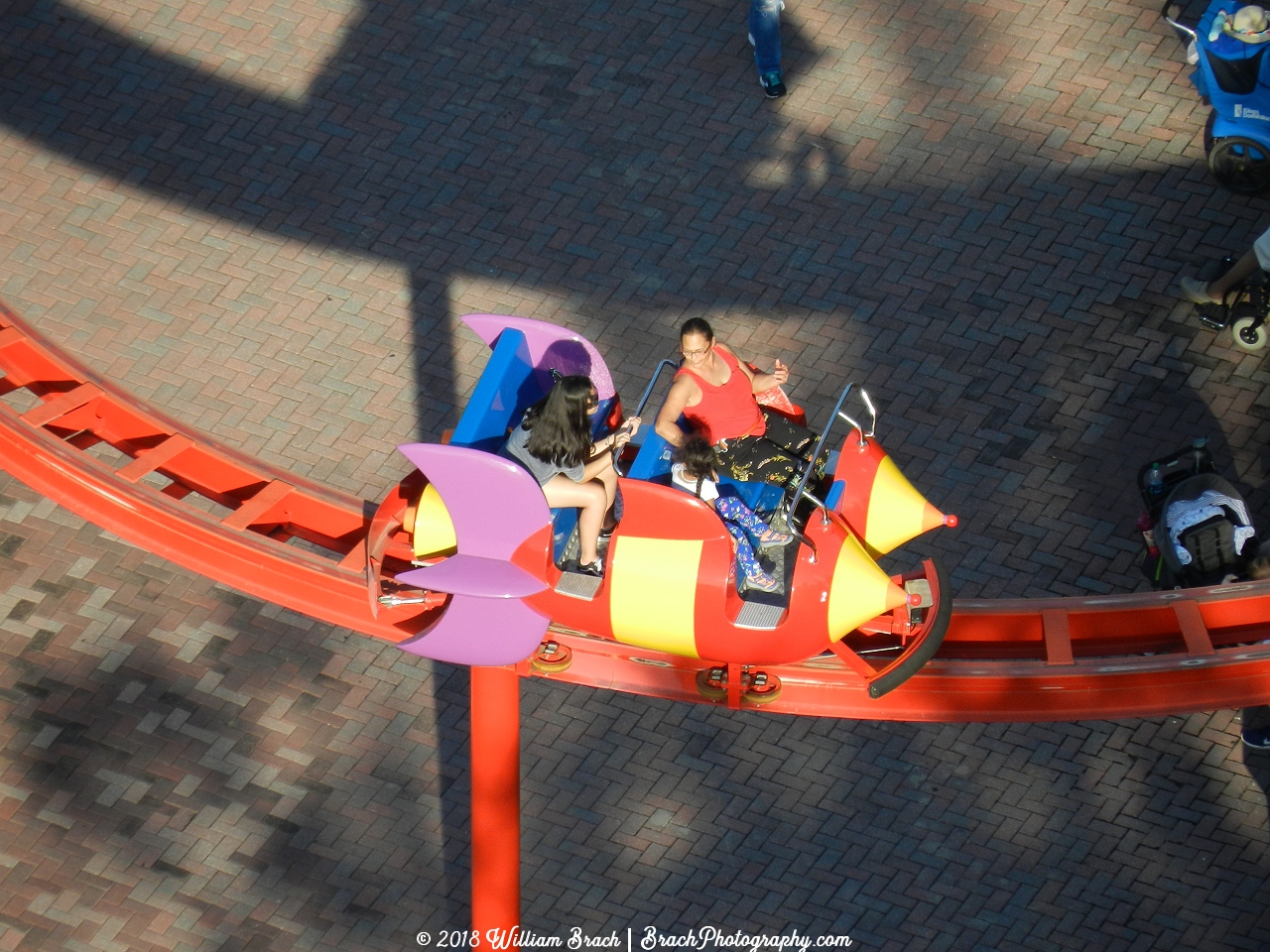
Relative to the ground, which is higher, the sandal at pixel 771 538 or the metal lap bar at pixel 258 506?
the sandal at pixel 771 538

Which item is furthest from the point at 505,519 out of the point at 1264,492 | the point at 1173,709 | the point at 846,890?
the point at 1264,492

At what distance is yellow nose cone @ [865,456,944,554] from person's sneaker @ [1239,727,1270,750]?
10.3 ft

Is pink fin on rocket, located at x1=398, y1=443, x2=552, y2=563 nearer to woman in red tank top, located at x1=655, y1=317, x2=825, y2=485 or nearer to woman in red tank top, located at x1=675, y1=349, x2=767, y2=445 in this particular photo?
woman in red tank top, located at x1=655, y1=317, x2=825, y2=485

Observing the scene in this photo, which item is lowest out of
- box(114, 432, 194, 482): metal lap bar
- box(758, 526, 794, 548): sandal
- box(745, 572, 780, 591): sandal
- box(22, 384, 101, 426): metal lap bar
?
box(114, 432, 194, 482): metal lap bar

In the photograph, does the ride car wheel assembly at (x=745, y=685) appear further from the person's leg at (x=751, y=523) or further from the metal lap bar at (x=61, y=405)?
the metal lap bar at (x=61, y=405)

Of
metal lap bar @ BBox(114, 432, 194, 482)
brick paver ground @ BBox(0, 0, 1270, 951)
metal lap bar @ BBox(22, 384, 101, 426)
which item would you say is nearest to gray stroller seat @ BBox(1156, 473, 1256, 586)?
brick paver ground @ BBox(0, 0, 1270, 951)

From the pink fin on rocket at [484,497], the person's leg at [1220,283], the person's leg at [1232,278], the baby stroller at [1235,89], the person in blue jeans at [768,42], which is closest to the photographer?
the pink fin on rocket at [484,497]

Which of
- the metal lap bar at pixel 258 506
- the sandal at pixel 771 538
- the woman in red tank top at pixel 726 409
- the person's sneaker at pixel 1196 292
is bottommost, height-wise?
the person's sneaker at pixel 1196 292

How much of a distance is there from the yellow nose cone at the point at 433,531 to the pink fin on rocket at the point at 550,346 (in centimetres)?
75

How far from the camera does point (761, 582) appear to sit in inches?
231

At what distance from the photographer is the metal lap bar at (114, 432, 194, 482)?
6.32 metres

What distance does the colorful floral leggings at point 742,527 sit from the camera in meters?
5.86

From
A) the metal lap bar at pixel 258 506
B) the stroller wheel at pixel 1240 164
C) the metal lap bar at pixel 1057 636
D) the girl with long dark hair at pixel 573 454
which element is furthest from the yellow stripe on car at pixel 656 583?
the stroller wheel at pixel 1240 164

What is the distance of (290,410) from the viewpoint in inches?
357
